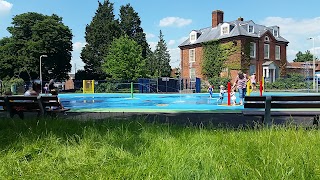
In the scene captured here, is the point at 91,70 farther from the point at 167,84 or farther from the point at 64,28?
the point at 167,84

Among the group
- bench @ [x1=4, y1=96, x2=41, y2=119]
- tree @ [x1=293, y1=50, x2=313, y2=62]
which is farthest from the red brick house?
tree @ [x1=293, y1=50, x2=313, y2=62]

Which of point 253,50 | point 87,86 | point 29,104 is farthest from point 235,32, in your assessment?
point 29,104

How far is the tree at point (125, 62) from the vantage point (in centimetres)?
4838

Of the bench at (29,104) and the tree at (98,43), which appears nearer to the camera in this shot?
the bench at (29,104)

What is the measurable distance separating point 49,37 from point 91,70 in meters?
10.2

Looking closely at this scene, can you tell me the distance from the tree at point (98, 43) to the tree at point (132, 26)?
3914 millimetres

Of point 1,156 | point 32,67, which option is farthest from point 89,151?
point 32,67

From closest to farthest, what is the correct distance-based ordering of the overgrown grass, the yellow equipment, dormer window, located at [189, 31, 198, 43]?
the overgrown grass, the yellow equipment, dormer window, located at [189, 31, 198, 43]

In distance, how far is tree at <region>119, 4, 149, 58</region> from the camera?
209 ft

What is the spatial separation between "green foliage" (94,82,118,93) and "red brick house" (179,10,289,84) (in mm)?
14560

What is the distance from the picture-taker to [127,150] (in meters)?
4.09

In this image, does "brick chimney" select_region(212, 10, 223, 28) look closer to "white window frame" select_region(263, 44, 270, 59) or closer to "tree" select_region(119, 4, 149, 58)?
"white window frame" select_region(263, 44, 270, 59)

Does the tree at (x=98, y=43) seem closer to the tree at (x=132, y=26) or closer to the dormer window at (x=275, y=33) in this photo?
the tree at (x=132, y=26)

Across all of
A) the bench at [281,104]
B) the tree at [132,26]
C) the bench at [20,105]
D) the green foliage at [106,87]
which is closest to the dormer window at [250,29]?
the green foliage at [106,87]
